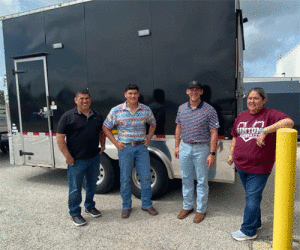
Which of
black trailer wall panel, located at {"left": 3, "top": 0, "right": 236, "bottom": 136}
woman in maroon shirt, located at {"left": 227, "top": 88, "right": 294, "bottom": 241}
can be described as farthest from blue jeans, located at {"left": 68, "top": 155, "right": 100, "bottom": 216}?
woman in maroon shirt, located at {"left": 227, "top": 88, "right": 294, "bottom": 241}

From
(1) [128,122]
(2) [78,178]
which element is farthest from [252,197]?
(2) [78,178]

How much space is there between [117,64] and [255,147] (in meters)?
2.31

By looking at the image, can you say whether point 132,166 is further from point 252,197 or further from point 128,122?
point 252,197

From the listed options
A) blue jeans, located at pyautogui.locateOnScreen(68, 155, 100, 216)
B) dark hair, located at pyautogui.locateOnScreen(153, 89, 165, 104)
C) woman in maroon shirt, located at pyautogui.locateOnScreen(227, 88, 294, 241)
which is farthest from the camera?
dark hair, located at pyautogui.locateOnScreen(153, 89, 165, 104)

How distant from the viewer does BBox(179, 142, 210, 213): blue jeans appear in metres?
3.14

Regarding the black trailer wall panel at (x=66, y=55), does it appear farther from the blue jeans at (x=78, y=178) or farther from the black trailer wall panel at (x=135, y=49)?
the blue jeans at (x=78, y=178)

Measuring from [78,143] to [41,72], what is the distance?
1943mm

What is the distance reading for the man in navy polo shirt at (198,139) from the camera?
3092mm

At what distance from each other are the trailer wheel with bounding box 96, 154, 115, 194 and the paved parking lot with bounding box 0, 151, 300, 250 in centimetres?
13

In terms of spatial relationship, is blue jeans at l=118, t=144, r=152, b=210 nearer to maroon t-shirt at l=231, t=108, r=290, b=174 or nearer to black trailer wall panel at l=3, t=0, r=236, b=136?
black trailer wall panel at l=3, t=0, r=236, b=136

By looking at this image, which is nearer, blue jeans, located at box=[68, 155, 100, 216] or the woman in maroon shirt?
the woman in maroon shirt

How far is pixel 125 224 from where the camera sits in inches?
127

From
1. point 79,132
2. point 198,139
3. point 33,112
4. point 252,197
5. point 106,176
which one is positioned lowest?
point 106,176

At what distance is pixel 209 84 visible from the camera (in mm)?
3369
